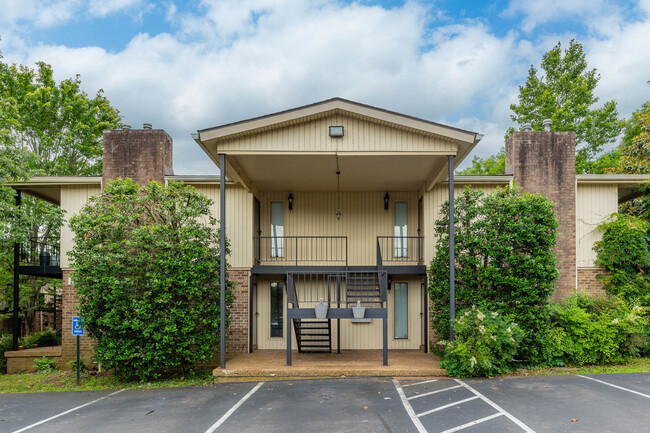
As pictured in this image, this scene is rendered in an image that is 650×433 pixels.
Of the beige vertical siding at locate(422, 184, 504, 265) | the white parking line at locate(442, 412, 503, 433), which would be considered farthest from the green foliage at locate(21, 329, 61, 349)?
the white parking line at locate(442, 412, 503, 433)

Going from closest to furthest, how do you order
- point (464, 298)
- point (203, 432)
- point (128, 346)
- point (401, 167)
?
1. point (203, 432)
2. point (128, 346)
3. point (464, 298)
4. point (401, 167)

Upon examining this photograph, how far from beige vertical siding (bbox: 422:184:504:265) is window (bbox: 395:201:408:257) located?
896 millimetres

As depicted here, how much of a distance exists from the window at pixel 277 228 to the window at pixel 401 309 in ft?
11.9

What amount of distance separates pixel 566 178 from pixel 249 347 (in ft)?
32.3

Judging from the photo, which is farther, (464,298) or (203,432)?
(464,298)

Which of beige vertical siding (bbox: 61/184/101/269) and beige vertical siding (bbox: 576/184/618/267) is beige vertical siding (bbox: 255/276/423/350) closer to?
beige vertical siding (bbox: 576/184/618/267)

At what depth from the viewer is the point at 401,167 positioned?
34.0ft

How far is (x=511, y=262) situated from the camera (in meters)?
9.20

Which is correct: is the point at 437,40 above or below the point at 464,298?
above

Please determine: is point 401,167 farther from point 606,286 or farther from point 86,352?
point 86,352

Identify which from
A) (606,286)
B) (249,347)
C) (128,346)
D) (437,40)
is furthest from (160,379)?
(437,40)

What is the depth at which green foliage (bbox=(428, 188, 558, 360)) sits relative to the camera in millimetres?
9188

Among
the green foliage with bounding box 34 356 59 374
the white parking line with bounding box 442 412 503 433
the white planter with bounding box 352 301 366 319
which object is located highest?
the white planter with bounding box 352 301 366 319

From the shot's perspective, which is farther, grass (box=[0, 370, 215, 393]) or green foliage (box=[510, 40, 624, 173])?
green foliage (box=[510, 40, 624, 173])
